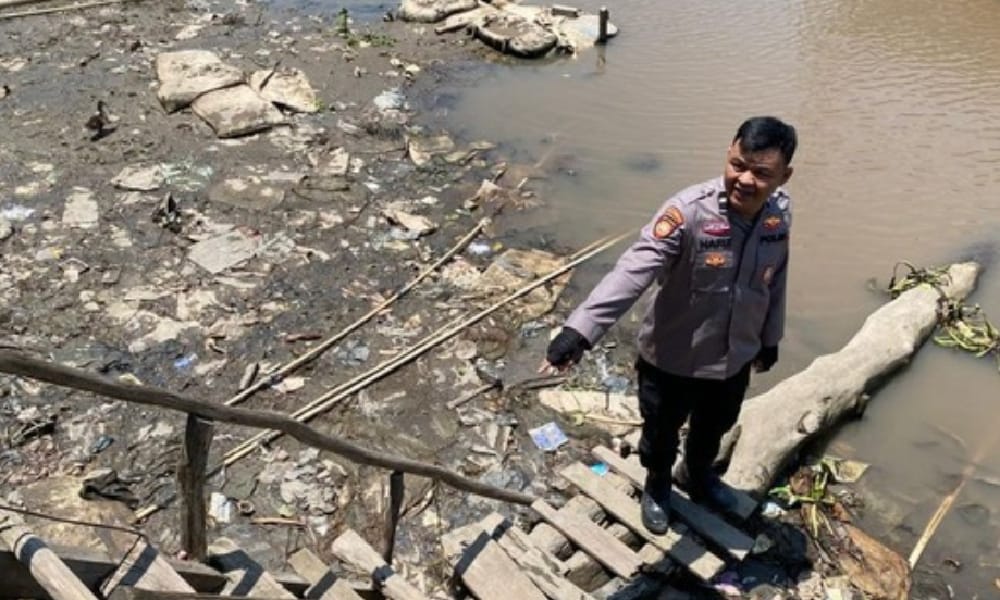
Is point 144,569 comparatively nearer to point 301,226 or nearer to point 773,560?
point 773,560

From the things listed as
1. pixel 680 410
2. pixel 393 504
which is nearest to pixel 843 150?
pixel 680 410

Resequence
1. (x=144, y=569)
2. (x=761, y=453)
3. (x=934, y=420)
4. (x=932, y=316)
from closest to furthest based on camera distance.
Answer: (x=144, y=569)
(x=761, y=453)
(x=934, y=420)
(x=932, y=316)

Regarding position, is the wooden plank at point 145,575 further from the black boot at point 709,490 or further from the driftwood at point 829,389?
the driftwood at point 829,389

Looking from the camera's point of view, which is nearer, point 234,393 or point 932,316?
point 234,393

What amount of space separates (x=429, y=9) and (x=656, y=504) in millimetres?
9382

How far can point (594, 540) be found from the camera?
3730 mm

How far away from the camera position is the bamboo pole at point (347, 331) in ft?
16.8

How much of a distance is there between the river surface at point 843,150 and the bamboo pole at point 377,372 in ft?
1.73

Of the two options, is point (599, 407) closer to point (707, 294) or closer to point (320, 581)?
point (707, 294)

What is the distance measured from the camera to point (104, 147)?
7695 mm

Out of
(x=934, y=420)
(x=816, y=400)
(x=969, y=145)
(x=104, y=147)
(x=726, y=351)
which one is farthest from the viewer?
(x=969, y=145)

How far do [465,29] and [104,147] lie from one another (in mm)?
5357

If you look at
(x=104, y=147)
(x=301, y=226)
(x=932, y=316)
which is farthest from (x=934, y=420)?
(x=104, y=147)

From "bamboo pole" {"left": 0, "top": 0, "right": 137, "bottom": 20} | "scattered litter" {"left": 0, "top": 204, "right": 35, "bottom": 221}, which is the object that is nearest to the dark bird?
"scattered litter" {"left": 0, "top": 204, "right": 35, "bottom": 221}
